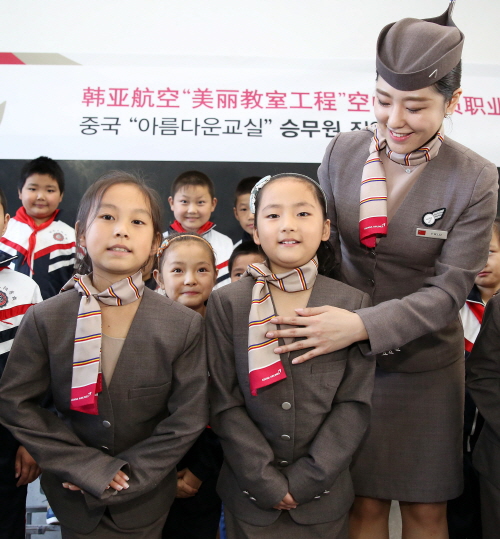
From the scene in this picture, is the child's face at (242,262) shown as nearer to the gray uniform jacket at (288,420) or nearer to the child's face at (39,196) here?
the gray uniform jacket at (288,420)

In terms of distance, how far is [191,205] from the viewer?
3.12 m

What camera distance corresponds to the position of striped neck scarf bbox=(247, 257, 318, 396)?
4.31 ft

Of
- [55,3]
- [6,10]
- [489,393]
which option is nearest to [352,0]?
[55,3]

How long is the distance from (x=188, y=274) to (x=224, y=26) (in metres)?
2.01

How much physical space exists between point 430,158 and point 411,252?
278mm

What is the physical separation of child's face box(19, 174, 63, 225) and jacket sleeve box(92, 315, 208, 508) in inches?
81.8

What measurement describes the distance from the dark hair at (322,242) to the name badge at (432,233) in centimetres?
27

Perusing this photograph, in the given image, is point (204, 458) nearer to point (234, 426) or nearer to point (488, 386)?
point (234, 426)

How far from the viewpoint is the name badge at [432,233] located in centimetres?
148

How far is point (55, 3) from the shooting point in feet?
10.6

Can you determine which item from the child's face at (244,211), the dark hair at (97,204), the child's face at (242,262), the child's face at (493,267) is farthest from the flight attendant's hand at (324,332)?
the child's face at (244,211)

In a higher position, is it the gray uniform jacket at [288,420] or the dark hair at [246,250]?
the dark hair at [246,250]

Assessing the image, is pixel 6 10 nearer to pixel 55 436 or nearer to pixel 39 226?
pixel 39 226

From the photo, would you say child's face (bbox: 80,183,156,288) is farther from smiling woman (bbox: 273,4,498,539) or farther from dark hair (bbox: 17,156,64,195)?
dark hair (bbox: 17,156,64,195)
